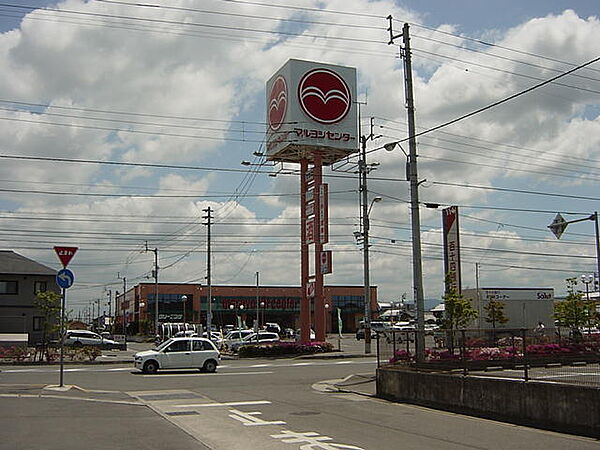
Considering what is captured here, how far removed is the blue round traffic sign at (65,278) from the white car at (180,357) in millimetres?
Result: 9880

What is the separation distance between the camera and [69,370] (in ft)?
108

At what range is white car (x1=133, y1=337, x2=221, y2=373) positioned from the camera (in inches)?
1199

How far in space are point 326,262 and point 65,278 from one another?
24.1 m

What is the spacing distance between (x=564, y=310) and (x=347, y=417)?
2663 centimetres

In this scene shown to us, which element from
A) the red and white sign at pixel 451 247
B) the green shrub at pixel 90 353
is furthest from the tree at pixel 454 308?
the green shrub at pixel 90 353

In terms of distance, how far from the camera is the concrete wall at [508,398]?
1290 centimetres

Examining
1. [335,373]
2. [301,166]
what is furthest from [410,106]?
[301,166]

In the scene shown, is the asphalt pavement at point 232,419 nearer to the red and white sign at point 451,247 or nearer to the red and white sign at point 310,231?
the red and white sign at point 451,247

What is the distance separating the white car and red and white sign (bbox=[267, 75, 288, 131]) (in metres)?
19.5

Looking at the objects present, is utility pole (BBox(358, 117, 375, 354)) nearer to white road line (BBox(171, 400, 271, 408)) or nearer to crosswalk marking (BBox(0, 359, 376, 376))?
crosswalk marking (BBox(0, 359, 376, 376))

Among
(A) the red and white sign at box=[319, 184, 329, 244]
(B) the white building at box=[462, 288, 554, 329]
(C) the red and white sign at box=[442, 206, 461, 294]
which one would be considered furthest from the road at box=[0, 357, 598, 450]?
(B) the white building at box=[462, 288, 554, 329]

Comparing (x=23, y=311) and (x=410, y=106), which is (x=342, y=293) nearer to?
(x=23, y=311)

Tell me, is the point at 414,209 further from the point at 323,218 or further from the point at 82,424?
the point at 323,218

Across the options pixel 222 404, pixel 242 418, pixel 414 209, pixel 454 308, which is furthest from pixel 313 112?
pixel 242 418
